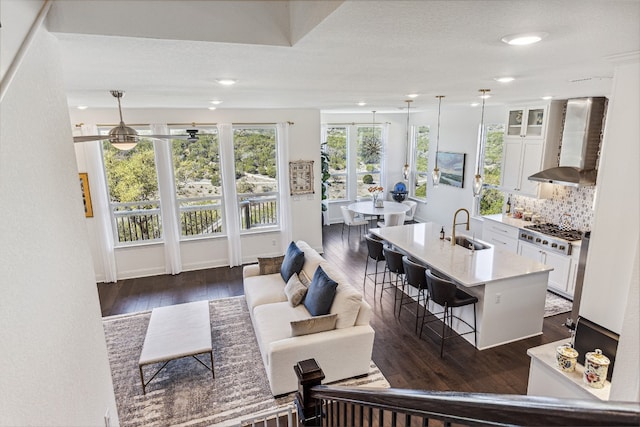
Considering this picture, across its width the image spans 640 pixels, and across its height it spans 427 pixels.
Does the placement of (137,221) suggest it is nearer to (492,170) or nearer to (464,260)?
(464,260)

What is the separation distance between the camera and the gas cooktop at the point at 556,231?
5385 mm

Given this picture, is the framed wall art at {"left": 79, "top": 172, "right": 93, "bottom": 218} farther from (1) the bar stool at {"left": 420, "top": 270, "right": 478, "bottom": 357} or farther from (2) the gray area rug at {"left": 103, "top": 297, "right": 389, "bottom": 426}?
(1) the bar stool at {"left": 420, "top": 270, "right": 478, "bottom": 357}

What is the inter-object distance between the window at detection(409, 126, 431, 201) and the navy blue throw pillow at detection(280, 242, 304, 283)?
18.6 ft

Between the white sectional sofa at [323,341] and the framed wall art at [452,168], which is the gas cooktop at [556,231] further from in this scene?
the white sectional sofa at [323,341]

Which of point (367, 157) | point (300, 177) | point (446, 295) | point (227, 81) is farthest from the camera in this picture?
point (367, 157)

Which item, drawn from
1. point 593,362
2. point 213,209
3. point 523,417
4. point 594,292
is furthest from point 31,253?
point 213,209

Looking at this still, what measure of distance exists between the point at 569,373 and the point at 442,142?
22.9 ft

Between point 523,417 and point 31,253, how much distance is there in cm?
151

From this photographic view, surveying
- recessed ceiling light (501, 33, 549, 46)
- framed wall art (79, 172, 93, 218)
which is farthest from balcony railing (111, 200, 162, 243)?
recessed ceiling light (501, 33, 549, 46)

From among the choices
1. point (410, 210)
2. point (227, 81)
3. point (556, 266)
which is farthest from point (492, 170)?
point (227, 81)

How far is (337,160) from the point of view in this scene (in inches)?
384

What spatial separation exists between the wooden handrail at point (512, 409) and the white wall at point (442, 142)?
20.2 feet

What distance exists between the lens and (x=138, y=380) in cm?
385

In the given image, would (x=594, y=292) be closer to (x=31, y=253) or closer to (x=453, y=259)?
(x=453, y=259)
